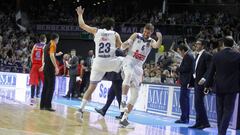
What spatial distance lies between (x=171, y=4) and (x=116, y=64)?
21.6 meters

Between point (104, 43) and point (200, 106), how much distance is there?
8.69 feet

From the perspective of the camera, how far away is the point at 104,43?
966 centimetres

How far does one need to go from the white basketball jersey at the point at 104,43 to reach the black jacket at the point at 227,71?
2.29 meters

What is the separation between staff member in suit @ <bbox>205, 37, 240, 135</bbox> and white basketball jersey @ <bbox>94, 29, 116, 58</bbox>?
226 cm

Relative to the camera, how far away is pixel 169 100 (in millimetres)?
13133

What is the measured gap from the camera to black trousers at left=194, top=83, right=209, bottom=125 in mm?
10586

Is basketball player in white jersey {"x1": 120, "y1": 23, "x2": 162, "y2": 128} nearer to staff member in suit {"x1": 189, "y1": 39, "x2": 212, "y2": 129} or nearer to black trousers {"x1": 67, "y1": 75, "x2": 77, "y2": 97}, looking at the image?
staff member in suit {"x1": 189, "y1": 39, "x2": 212, "y2": 129}

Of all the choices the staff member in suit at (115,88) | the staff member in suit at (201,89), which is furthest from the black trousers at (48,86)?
the staff member in suit at (201,89)

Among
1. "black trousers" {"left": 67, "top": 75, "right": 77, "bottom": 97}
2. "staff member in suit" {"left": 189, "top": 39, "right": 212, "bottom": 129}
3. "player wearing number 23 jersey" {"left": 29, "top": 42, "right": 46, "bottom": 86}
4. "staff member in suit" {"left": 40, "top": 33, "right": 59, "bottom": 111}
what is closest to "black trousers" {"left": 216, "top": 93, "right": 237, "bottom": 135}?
"staff member in suit" {"left": 189, "top": 39, "right": 212, "bottom": 129}

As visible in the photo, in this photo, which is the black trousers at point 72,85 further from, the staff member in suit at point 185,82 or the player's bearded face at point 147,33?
the player's bearded face at point 147,33

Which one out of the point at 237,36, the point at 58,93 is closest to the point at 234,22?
the point at 237,36

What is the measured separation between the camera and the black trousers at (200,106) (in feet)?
34.7

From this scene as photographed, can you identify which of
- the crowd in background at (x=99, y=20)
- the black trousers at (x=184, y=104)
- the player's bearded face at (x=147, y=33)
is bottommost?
the black trousers at (x=184, y=104)

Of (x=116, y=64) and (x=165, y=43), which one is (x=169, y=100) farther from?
(x=165, y=43)
